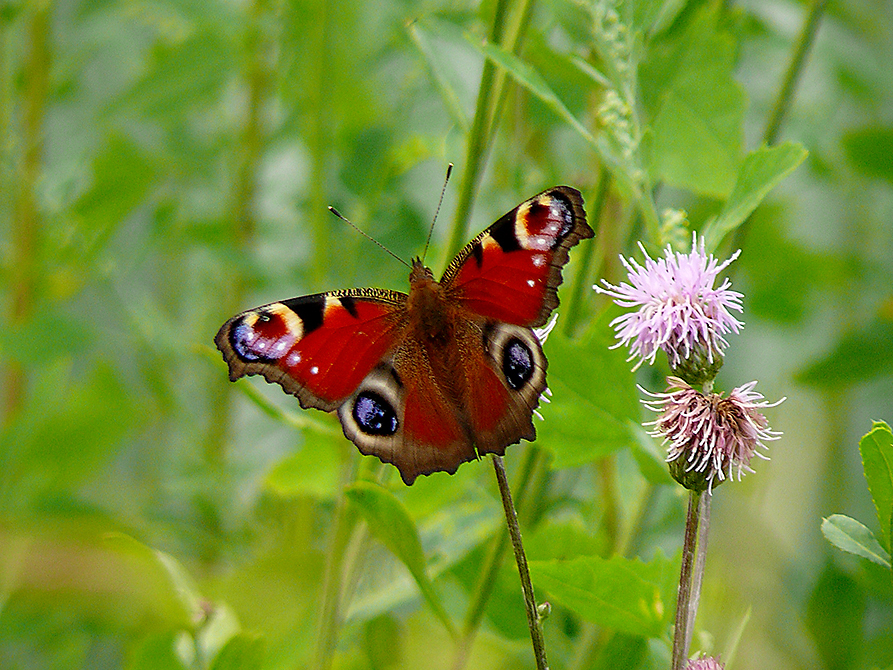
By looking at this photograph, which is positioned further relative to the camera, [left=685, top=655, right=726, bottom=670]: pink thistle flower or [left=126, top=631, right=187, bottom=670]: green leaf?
[left=126, top=631, right=187, bottom=670]: green leaf

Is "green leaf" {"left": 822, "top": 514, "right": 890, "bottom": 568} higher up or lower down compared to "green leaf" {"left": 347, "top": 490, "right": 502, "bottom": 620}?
→ higher up

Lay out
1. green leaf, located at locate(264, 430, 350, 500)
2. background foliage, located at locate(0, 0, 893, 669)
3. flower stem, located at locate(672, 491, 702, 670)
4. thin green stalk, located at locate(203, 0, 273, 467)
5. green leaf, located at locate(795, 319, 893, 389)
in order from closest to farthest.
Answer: flower stem, located at locate(672, 491, 702, 670)
background foliage, located at locate(0, 0, 893, 669)
green leaf, located at locate(264, 430, 350, 500)
green leaf, located at locate(795, 319, 893, 389)
thin green stalk, located at locate(203, 0, 273, 467)

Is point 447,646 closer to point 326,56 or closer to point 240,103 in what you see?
point 326,56

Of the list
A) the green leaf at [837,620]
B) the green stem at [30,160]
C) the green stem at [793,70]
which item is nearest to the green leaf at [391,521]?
the green stem at [793,70]

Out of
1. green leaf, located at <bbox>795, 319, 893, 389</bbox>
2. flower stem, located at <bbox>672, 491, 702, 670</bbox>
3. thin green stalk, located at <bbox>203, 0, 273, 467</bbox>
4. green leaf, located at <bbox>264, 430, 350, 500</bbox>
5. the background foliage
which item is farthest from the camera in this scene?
thin green stalk, located at <bbox>203, 0, 273, 467</bbox>

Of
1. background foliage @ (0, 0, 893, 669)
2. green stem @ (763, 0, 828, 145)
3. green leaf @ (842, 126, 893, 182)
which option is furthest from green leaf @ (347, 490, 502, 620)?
green leaf @ (842, 126, 893, 182)

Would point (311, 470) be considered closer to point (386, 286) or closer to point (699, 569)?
point (386, 286)

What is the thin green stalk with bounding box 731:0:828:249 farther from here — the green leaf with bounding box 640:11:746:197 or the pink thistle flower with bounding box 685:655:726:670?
the pink thistle flower with bounding box 685:655:726:670

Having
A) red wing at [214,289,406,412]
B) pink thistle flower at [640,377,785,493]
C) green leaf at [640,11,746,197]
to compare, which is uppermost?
green leaf at [640,11,746,197]
